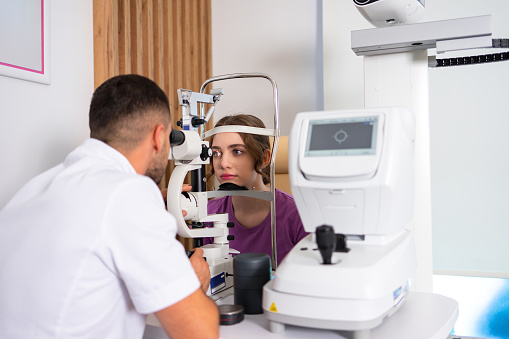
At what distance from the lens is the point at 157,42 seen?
2562 millimetres

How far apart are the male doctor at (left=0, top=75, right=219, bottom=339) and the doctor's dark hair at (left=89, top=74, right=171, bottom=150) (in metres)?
0.13

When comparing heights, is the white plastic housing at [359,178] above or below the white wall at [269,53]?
below

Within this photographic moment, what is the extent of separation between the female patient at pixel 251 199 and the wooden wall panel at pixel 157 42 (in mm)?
604

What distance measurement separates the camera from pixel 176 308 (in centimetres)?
97

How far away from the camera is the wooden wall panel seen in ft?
6.56

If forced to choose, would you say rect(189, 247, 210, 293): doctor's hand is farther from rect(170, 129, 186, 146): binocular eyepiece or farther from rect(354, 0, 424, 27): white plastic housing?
rect(354, 0, 424, 27): white plastic housing

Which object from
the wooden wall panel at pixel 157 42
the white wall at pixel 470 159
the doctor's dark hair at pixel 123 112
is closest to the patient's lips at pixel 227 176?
the wooden wall panel at pixel 157 42

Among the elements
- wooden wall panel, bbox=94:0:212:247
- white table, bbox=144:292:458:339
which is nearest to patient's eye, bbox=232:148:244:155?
wooden wall panel, bbox=94:0:212:247

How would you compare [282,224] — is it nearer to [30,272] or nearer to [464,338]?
[464,338]

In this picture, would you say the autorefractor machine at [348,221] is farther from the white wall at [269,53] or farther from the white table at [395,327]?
the white wall at [269,53]

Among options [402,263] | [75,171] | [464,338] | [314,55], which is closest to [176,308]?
[75,171]

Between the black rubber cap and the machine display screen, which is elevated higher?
the machine display screen

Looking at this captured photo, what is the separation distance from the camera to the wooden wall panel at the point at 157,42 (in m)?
2.00

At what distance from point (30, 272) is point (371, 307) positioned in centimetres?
72
